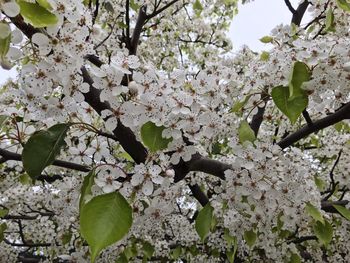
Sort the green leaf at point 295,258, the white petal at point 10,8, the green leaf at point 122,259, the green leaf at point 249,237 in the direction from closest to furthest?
the white petal at point 10,8 < the green leaf at point 249,237 < the green leaf at point 122,259 < the green leaf at point 295,258

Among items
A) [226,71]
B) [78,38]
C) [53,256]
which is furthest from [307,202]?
[53,256]

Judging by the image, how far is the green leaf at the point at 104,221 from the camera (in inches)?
58.7

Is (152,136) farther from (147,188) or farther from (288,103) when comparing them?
(288,103)

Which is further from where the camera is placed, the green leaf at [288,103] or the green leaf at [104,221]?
the green leaf at [288,103]

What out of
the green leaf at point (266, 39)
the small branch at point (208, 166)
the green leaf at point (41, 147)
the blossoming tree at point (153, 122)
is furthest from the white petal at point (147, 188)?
the green leaf at point (266, 39)

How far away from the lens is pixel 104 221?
156 cm

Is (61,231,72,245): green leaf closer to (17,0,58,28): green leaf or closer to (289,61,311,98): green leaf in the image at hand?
(289,61,311,98): green leaf

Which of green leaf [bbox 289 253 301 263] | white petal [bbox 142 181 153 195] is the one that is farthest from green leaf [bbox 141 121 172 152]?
green leaf [bbox 289 253 301 263]

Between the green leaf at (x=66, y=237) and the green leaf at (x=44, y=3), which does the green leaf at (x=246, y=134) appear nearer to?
the green leaf at (x=44, y=3)

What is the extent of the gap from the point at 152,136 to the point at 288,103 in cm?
56

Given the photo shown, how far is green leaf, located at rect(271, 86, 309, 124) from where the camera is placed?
Result: 6.06 feet

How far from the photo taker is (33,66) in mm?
1712

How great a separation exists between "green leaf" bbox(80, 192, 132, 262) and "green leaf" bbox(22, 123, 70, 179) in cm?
34

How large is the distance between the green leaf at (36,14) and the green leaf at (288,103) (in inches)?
36.9
